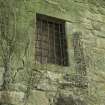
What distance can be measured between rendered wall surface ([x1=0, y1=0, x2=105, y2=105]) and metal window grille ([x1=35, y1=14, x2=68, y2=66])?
0.10 meters

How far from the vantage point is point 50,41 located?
194 inches

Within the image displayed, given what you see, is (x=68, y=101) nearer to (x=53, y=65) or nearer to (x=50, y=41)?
(x=53, y=65)

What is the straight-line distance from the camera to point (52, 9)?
4984 millimetres

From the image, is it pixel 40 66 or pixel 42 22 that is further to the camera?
pixel 42 22

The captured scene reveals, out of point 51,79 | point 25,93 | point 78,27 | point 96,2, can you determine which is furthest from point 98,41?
point 25,93

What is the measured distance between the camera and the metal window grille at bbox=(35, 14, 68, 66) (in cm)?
478

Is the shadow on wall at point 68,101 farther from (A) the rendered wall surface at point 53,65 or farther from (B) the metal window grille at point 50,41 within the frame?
(B) the metal window grille at point 50,41

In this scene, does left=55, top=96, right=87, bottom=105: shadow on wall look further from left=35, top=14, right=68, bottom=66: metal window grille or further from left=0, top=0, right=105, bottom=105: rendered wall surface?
left=35, top=14, right=68, bottom=66: metal window grille

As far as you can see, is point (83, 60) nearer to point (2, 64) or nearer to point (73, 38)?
point (73, 38)

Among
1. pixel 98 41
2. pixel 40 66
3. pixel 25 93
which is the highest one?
pixel 98 41

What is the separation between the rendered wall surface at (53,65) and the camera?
4258 millimetres

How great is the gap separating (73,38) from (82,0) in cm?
81

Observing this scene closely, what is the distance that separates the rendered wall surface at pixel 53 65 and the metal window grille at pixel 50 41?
0.32 ft

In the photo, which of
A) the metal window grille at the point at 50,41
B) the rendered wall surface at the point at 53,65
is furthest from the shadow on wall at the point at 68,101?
the metal window grille at the point at 50,41
